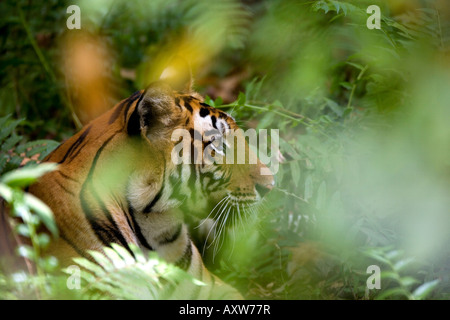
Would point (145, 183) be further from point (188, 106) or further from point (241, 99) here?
point (241, 99)

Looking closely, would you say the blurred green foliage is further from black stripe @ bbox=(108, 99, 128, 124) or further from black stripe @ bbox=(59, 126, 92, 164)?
black stripe @ bbox=(59, 126, 92, 164)

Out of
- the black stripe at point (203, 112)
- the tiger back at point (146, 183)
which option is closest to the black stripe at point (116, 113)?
the tiger back at point (146, 183)

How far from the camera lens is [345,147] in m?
2.34

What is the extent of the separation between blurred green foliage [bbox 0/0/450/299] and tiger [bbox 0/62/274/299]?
0.29m

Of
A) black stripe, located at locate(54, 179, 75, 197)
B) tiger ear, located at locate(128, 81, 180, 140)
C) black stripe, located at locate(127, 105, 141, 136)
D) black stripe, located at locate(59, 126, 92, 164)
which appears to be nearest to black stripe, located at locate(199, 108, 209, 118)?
tiger ear, located at locate(128, 81, 180, 140)

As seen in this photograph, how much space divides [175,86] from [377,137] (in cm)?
88

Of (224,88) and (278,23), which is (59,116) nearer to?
(224,88)

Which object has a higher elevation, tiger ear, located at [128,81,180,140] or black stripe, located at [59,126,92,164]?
tiger ear, located at [128,81,180,140]

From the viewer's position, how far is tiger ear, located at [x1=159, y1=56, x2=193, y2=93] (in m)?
2.07

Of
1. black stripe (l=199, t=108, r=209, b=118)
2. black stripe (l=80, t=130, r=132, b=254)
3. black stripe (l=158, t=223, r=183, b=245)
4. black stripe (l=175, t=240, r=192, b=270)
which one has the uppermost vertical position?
black stripe (l=199, t=108, r=209, b=118)

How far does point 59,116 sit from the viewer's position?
3.50 m

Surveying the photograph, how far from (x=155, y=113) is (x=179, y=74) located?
35cm

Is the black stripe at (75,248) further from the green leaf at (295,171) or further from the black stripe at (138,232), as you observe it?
the green leaf at (295,171)

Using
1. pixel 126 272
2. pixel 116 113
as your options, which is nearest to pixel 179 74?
pixel 116 113
